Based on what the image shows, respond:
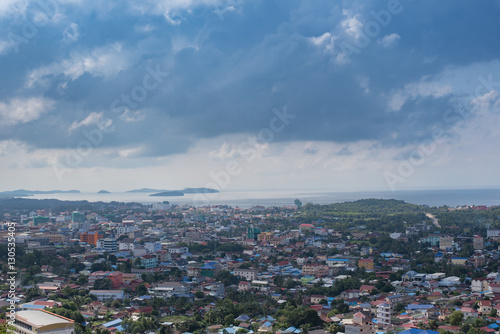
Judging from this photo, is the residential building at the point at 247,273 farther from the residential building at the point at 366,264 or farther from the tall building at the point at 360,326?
the tall building at the point at 360,326

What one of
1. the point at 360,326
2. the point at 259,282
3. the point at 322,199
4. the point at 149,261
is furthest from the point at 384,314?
the point at 322,199

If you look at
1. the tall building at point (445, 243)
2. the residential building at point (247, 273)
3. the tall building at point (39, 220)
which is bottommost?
the residential building at point (247, 273)

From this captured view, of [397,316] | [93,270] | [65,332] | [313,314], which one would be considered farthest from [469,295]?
[93,270]

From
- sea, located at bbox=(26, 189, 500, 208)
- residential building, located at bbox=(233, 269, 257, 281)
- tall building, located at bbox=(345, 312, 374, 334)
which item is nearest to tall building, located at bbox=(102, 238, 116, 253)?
residential building, located at bbox=(233, 269, 257, 281)

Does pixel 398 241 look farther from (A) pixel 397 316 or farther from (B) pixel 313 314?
(B) pixel 313 314

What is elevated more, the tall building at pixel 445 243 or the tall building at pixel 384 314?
the tall building at pixel 445 243

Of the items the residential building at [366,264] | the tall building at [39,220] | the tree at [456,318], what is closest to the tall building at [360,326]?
the tree at [456,318]
